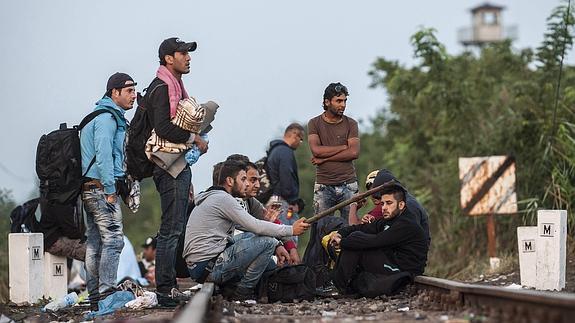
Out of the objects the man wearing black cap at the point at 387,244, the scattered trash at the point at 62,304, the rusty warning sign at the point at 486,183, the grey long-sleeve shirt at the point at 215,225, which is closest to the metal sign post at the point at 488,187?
the rusty warning sign at the point at 486,183

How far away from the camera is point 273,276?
11352 millimetres

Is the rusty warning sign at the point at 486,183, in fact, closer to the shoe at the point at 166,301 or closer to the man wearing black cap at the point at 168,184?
the man wearing black cap at the point at 168,184

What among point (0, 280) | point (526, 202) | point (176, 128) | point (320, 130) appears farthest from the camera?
point (526, 202)

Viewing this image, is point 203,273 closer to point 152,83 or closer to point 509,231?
point 152,83

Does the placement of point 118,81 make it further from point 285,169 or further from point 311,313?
point 285,169

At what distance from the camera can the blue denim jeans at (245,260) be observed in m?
11.0

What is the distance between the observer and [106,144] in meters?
10.6

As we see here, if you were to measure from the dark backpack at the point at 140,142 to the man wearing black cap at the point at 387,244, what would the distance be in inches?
76.1

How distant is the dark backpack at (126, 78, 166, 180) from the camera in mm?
10922

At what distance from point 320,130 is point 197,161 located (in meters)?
2.49

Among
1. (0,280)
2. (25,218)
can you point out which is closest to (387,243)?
(25,218)

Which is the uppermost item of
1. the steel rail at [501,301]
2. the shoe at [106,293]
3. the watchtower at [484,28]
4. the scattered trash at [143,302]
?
the watchtower at [484,28]

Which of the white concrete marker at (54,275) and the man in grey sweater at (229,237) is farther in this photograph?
the white concrete marker at (54,275)

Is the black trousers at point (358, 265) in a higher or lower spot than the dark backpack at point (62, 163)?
lower
